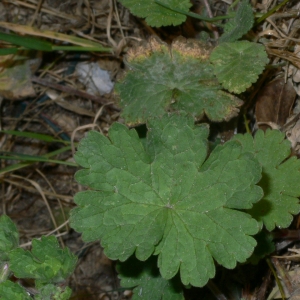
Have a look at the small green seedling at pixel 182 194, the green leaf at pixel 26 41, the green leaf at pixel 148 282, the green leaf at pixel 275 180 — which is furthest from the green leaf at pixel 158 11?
the green leaf at pixel 148 282

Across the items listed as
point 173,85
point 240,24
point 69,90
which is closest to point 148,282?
point 173,85

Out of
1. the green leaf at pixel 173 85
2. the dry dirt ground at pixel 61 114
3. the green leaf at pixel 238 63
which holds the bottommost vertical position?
the dry dirt ground at pixel 61 114

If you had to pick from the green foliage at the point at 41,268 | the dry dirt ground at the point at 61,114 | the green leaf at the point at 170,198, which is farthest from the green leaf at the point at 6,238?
the dry dirt ground at the point at 61,114

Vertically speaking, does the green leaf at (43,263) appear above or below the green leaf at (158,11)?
below

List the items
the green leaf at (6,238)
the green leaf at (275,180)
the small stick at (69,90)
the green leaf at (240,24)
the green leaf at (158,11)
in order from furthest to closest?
the small stick at (69,90) < the green leaf at (158,11) < the green leaf at (240,24) < the green leaf at (275,180) < the green leaf at (6,238)

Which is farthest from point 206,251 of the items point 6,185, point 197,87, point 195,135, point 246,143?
point 6,185

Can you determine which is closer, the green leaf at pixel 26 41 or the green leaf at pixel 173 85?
the green leaf at pixel 173 85

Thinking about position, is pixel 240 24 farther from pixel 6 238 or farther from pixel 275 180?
pixel 6 238

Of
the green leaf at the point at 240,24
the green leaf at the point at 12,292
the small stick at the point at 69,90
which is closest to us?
the green leaf at the point at 12,292

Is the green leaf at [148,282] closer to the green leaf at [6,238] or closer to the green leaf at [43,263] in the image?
the green leaf at [43,263]
